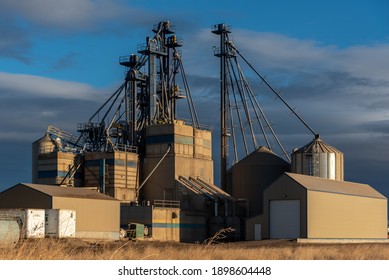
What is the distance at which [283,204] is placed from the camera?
63219mm

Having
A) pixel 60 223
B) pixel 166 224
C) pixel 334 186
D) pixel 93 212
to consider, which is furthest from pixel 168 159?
pixel 60 223

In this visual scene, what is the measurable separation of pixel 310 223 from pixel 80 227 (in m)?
19.3

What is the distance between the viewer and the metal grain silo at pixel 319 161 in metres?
73.6

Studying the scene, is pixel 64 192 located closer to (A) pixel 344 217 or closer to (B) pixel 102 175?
(B) pixel 102 175

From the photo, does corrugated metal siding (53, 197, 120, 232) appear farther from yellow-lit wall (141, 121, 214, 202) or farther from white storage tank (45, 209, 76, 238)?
yellow-lit wall (141, 121, 214, 202)

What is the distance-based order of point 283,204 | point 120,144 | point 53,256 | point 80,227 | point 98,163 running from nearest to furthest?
point 53,256
point 80,227
point 283,204
point 98,163
point 120,144

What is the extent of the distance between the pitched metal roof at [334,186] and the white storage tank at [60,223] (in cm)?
1934

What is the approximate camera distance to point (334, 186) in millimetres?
67688

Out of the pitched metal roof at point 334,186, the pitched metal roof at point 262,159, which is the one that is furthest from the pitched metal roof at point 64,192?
the pitched metal roof at point 262,159

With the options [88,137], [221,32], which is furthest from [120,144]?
[221,32]

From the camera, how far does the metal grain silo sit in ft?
242

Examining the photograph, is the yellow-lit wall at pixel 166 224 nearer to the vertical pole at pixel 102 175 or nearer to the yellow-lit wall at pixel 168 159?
the yellow-lit wall at pixel 168 159

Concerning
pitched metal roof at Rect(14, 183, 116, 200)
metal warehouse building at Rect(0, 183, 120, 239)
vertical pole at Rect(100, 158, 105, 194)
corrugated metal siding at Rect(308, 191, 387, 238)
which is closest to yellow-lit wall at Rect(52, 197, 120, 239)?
metal warehouse building at Rect(0, 183, 120, 239)
